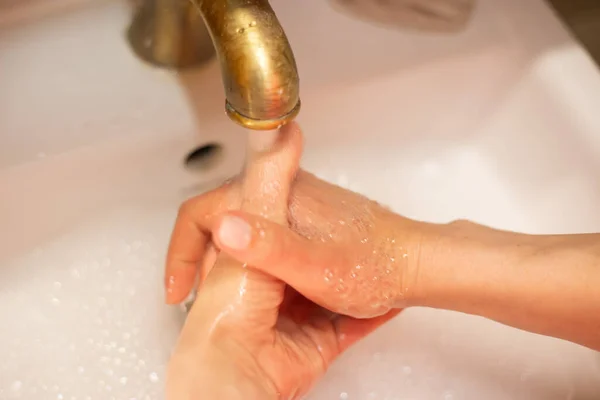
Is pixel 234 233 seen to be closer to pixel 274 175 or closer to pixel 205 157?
pixel 274 175

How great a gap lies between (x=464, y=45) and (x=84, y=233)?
0.37 meters

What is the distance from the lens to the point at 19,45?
1.73ft

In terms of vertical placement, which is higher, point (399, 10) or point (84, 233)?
point (399, 10)

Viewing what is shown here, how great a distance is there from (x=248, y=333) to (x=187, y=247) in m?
0.11

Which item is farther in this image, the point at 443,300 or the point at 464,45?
the point at 464,45

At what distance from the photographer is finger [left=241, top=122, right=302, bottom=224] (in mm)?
426

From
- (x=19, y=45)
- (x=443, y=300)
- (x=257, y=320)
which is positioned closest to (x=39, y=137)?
(x=19, y=45)

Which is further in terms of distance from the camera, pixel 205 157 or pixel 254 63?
pixel 205 157

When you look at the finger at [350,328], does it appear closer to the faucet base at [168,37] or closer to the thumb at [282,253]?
the thumb at [282,253]

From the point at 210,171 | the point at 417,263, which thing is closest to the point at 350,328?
the point at 417,263

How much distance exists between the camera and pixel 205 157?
56 cm

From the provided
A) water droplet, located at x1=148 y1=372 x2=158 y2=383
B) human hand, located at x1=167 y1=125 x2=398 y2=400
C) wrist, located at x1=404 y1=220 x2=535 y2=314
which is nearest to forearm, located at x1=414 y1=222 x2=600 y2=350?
wrist, located at x1=404 y1=220 x2=535 y2=314

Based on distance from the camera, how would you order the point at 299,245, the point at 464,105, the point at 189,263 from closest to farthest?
the point at 299,245 < the point at 189,263 < the point at 464,105

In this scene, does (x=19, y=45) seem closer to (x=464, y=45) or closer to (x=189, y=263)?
(x=189, y=263)
